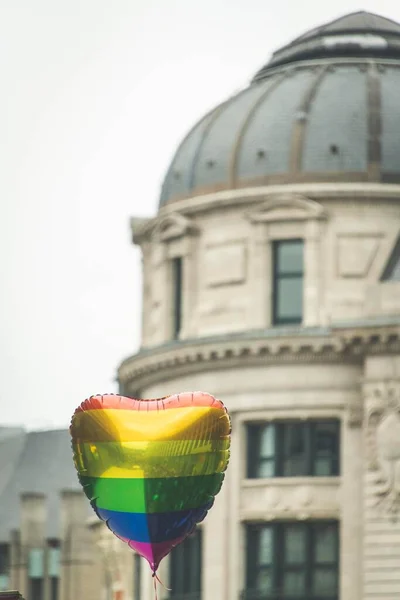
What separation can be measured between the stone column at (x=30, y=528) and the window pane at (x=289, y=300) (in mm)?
36240

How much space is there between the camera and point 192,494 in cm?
6300

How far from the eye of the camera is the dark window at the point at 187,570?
95.1 meters

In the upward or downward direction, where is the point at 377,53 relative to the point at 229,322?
upward

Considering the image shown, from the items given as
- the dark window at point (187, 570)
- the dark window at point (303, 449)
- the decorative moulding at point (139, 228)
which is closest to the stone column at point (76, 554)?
the decorative moulding at point (139, 228)

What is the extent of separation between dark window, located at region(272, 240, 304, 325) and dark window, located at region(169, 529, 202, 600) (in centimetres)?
722

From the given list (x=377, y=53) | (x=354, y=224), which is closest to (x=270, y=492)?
(x=354, y=224)

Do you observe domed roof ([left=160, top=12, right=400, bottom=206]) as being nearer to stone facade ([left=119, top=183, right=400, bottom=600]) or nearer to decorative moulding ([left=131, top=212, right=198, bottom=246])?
stone facade ([left=119, top=183, right=400, bottom=600])

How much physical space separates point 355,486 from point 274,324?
18.9 feet

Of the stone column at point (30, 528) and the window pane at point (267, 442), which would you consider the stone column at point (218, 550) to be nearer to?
the window pane at point (267, 442)

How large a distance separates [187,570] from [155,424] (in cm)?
3337

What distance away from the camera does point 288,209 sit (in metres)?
95.0

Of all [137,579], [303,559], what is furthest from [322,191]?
[137,579]

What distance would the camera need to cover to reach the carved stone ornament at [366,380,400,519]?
297 ft

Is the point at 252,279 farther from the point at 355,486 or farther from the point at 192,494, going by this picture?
the point at 192,494
